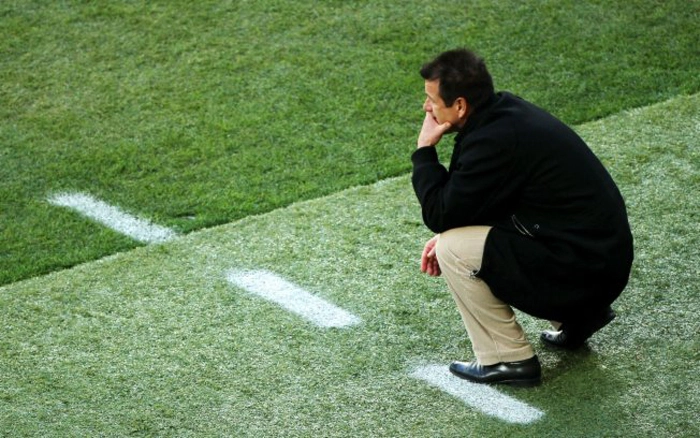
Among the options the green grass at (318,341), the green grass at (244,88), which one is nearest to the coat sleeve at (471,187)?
the green grass at (318,341)

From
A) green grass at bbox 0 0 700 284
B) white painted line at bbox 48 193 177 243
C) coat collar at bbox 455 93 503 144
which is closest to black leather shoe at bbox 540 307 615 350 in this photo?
coat collar at bbox 455 93 503 144

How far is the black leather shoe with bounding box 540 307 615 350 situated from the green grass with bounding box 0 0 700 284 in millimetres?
1881

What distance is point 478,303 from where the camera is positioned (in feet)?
11.6

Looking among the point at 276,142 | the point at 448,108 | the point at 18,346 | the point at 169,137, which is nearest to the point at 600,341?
the point at 448,108

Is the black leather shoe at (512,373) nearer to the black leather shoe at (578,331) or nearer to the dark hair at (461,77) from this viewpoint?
the black leather shoe at (578,331)

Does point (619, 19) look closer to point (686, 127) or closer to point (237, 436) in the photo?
point (686, 127)

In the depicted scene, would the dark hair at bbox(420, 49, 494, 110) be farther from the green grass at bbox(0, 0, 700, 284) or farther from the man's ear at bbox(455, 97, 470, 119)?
the green grass at bbox(0, 0, 700, 284)

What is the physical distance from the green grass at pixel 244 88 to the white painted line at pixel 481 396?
70.6 inches

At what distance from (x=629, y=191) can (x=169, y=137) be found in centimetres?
252

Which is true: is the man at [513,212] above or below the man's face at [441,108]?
below

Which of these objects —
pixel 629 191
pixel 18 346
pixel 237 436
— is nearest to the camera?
pixel 237 436

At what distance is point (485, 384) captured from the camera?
3.63 m

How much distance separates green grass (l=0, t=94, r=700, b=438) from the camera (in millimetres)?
3486

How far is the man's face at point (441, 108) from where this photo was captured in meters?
3.50
